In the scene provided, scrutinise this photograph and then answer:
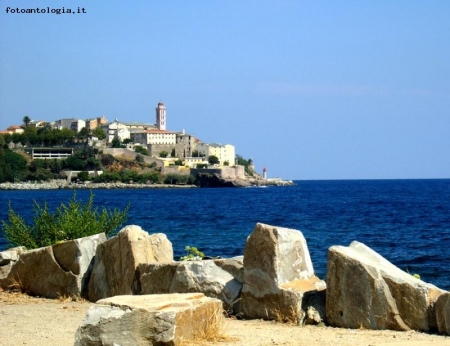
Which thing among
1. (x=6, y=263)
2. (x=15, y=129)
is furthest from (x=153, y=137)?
(x=6, y=263)

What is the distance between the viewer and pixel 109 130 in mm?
179750

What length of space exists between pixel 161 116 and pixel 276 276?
18687 cm

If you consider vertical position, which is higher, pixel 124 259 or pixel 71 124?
pixel 71 124

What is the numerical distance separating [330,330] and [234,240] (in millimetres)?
20900

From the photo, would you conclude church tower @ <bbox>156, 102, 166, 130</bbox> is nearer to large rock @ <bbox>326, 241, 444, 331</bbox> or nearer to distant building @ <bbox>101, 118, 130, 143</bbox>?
distant building @ <bbox>101, 118, 130, 143</bbox>

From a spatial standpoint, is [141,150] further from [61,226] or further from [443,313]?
[443,313]

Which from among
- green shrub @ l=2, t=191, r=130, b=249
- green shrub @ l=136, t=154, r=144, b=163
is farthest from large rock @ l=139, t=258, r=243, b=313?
green shrub @ l=136, t=154, r=144, b=163

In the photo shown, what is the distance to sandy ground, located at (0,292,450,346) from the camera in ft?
26.6

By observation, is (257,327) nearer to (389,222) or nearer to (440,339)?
(440,339)

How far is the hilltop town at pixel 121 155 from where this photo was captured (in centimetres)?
15375

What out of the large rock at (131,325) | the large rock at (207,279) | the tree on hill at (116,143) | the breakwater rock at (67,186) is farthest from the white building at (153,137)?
the large rock at (131,325)

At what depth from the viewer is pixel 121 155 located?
535 feet

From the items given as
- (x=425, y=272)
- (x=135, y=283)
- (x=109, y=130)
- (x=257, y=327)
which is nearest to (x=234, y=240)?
(x=425, y=272)

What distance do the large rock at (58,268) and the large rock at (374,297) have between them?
14.4 feet
